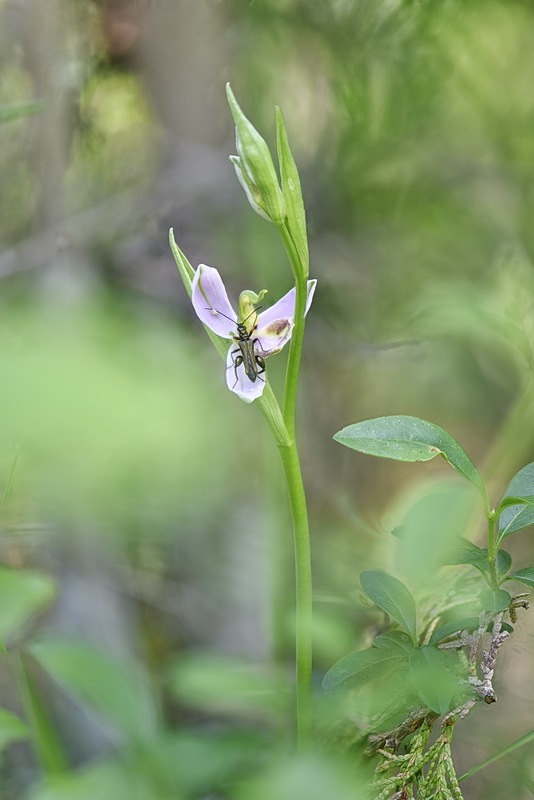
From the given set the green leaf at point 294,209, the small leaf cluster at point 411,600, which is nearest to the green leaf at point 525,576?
the small leaf cluster at point 411,600

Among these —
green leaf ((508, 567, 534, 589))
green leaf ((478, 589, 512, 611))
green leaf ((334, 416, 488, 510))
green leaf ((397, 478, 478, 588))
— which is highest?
green leaf ((334, 416, 488, 510))

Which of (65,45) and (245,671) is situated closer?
(245,671)

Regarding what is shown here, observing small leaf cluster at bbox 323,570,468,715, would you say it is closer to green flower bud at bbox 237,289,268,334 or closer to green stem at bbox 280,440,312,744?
green stem at bbox 280,440,312,744

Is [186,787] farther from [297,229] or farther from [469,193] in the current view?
[469,193]

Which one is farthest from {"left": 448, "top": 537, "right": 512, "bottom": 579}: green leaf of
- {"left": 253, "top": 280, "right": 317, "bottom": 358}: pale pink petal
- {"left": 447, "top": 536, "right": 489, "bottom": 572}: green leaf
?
{"left": 253, "top": 280, "right": 317, "bottom": 358}: pale pink petal

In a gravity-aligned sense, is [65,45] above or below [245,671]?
above

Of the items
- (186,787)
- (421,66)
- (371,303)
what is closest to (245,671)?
(186,787)

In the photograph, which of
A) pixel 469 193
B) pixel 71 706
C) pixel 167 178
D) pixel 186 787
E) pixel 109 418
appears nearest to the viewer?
pixel 109 418

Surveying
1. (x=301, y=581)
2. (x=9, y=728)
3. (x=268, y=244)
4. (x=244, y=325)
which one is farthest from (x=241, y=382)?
(x=268, y=244)
